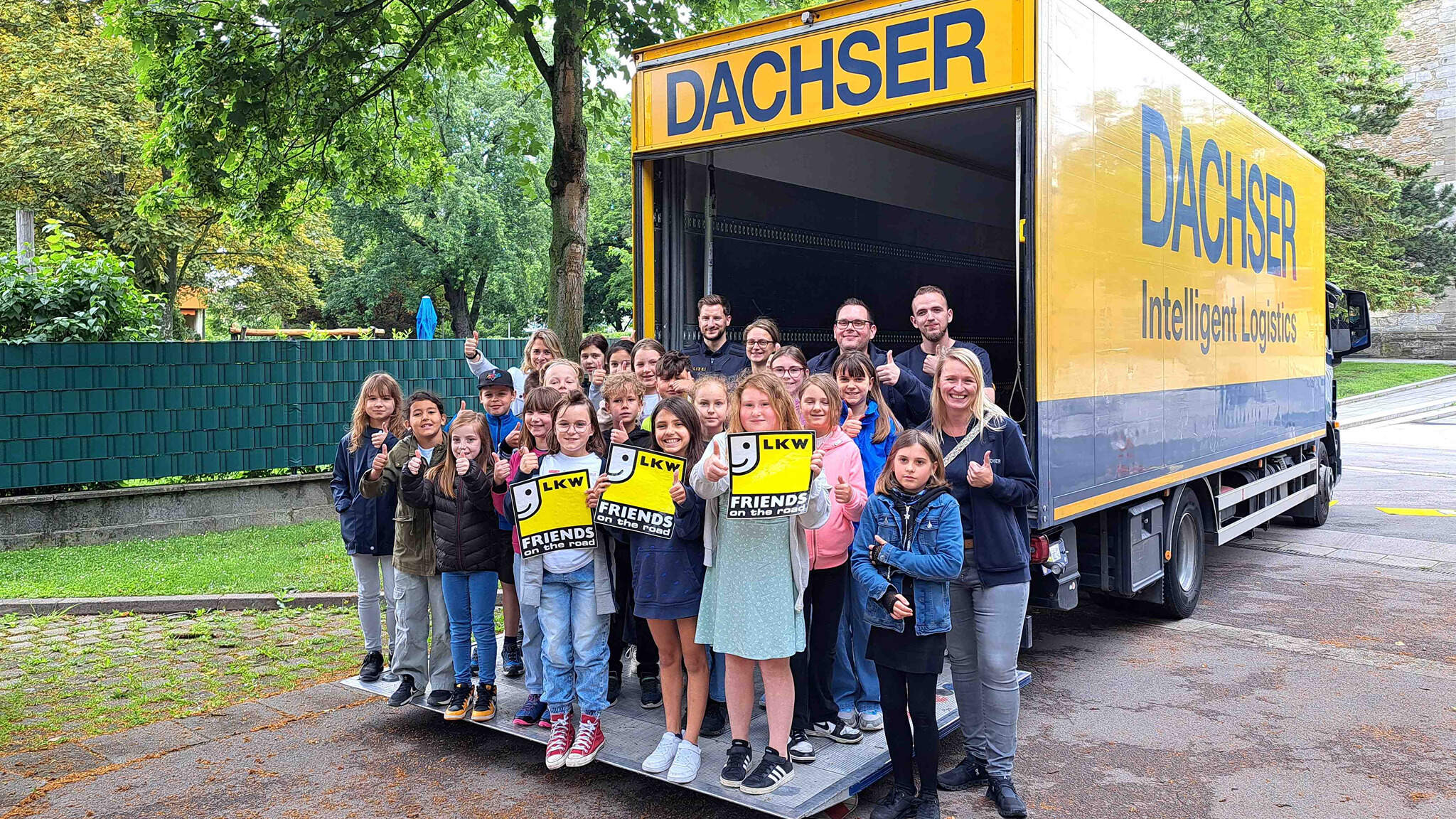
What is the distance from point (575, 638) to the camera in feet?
15.3

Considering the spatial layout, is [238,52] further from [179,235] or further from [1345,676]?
[179,235]

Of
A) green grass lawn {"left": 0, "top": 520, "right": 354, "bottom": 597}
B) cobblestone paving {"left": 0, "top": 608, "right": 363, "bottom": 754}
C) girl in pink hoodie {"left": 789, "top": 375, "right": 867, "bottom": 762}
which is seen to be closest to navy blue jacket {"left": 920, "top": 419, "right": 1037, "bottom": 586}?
Answer: girl in pink hoodie {"left": 789, "top": 375, "right": 867, "bottom": 762}

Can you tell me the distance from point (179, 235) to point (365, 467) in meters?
20.6

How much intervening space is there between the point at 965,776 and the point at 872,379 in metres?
1.74

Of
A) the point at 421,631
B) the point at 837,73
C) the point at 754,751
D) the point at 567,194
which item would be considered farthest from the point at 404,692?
the point at 567,194

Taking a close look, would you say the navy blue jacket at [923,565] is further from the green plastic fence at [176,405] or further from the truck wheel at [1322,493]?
the truck wheel at [1322,493]

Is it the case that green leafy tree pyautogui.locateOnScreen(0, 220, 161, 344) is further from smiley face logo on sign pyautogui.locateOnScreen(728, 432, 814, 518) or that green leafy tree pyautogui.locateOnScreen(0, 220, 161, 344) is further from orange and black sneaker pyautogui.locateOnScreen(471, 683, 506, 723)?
smiley face logo on sign pyautogui.locateOnScreen(728, 432, 814, 518)

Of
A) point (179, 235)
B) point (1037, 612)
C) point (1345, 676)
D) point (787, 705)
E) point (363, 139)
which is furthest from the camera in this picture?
point (179, 235)

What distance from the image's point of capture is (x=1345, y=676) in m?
6.35

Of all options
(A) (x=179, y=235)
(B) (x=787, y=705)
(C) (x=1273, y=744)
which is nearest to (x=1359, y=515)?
(C) (x=1273, y=744)

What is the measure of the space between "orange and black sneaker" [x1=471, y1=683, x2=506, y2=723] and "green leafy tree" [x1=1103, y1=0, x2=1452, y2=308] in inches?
605

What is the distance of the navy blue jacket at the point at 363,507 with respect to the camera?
18.0 feet

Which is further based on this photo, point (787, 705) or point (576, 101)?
point (576, 101)

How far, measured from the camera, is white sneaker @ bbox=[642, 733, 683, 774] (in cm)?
434
